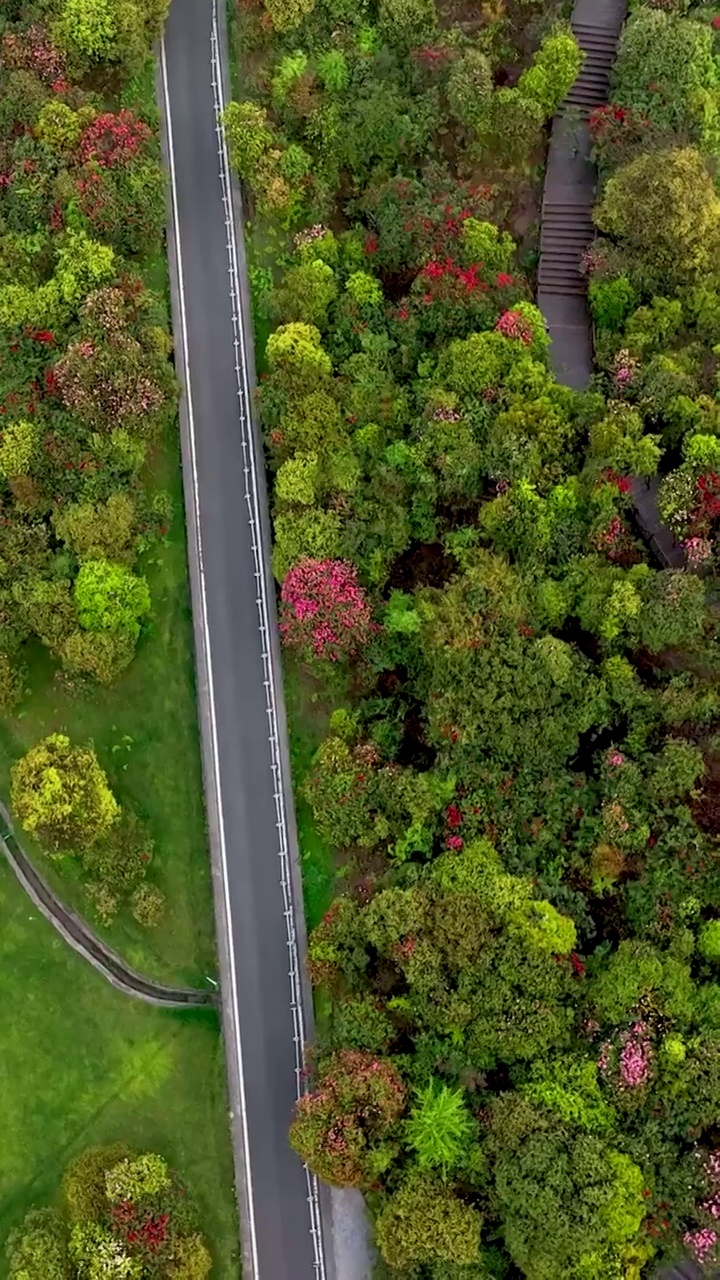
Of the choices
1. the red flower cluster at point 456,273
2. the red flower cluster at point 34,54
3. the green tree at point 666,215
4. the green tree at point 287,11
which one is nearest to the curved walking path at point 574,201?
the green tree at point 666,215

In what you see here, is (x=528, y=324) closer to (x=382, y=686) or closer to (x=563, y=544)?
(x=563, y=544)

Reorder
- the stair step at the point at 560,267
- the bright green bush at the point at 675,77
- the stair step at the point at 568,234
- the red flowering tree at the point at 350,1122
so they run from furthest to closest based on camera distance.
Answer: the stair step at the point at 568,234
the stair step at the point at 560,267
the bright green bush at the point at 675,77
the red flowering tree at the point at 350,1122

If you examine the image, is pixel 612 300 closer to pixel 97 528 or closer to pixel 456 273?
pixel 456 273

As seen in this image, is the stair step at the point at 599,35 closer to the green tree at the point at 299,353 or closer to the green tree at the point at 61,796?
the green tree at the point at 299,353

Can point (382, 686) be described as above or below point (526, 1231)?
above

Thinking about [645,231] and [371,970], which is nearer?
[371,970]

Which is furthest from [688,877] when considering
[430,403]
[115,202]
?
[115,202]

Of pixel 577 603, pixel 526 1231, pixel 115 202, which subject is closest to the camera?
pixel 526 1231
